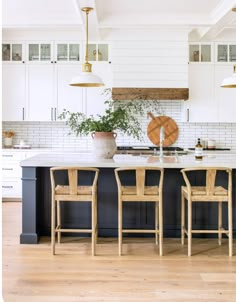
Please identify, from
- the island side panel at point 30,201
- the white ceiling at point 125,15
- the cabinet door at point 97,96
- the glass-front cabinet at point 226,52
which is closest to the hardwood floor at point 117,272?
the island side panel at point 30,201

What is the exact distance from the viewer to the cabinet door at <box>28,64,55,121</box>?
6969 millimetres

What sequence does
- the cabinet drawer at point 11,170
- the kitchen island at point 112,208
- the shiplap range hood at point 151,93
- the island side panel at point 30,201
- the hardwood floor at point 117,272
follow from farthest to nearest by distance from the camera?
the cabinet drawer at point 11,170 < the shiplap range hood at point 151,93 < the kitchen island at point 112,208 < the island side panel at point 30,201 < the hardwood floor at point 117,272

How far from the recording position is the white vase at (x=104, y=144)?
4.57 metres

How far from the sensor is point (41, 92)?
6.98 m

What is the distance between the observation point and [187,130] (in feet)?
23.8

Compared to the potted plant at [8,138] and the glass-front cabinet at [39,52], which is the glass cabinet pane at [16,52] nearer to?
the glass-front cabinet at [39,52]

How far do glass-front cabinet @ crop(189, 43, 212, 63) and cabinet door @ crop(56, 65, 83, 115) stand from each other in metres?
2.00

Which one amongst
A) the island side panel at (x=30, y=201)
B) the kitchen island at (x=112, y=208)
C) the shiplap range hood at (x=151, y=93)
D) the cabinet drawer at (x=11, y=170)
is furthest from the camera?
the cabinet drawer at (x=11, y=170)

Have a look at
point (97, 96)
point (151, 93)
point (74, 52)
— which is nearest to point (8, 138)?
point (97, 96)

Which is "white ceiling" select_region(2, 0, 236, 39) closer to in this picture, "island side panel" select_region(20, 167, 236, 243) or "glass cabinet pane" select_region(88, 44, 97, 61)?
"glass cabinet pane" select_region(88, 44, 97, 61)

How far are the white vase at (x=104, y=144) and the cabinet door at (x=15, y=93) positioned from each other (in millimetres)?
2793

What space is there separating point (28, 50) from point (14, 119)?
122cm

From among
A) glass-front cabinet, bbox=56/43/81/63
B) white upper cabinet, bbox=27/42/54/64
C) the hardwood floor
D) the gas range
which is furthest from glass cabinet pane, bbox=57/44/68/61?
the hardwood floor

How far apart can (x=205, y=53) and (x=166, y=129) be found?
147 centimetres
